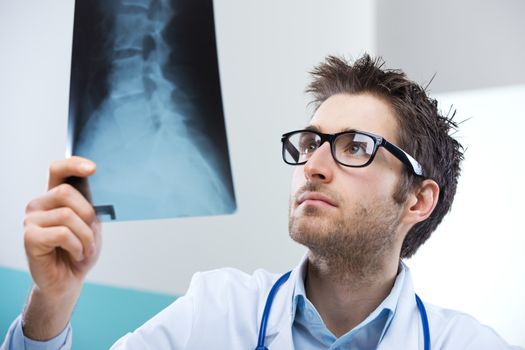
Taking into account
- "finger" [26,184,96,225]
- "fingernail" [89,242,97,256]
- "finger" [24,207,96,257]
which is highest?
"finger" [26,184,96,225]

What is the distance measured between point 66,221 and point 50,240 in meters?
0.03

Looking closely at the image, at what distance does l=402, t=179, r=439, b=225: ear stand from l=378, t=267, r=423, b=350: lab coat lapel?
17cm

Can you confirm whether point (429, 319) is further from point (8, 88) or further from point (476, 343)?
point (8, 88)

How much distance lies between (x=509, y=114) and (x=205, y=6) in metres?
0.92

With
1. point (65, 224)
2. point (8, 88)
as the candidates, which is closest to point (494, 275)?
point (65, 224)

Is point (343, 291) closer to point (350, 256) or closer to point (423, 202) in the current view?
point (350, 256)

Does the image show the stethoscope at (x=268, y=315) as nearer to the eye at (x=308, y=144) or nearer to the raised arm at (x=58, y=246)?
the eye at (x=308, y=144)

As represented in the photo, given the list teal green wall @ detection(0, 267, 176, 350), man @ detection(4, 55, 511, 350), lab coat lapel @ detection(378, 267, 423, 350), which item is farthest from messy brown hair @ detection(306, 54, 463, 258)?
teal green wall @ detection(0, 267, 176, 350)

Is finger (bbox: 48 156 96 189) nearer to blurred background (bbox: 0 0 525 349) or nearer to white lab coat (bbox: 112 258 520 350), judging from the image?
white lab coat (bbox: 112 258 520 350)

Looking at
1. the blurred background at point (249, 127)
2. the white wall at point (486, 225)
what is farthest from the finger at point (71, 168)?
the white wall at point (486, 225)

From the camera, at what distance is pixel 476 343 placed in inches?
39.5

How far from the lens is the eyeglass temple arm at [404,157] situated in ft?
3.48

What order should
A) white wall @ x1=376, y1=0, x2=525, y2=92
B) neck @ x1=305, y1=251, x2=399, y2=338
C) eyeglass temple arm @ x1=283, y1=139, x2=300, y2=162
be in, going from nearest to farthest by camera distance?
neck @ x1=305, y1=251, x2=399, y2=338
eyeglass temple arm @ x1=283, y1=139, x2=300, y2=162
white wall @ x1=376, y1=0, x2=525, y2=92

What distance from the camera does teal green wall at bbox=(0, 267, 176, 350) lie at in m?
1.44
